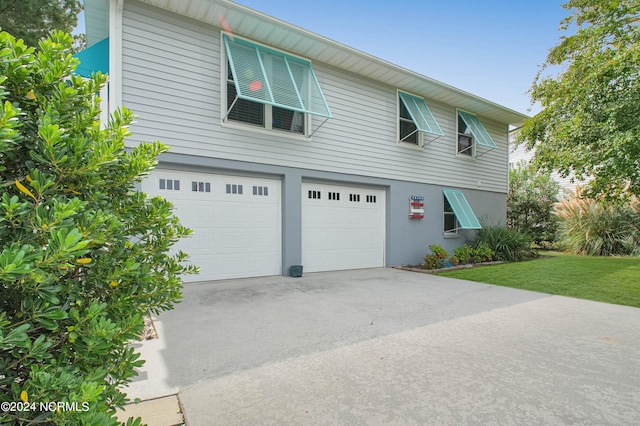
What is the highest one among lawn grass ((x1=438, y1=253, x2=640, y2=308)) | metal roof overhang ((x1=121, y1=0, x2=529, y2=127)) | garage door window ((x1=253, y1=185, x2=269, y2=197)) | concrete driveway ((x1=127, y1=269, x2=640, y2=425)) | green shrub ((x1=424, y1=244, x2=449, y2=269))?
metal roof overhang ((x1=121, y1=0, x2=529, y2=127))

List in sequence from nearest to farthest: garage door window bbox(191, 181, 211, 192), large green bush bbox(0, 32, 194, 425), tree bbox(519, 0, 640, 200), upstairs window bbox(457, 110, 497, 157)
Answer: large green bush bbox(0, 32, 194, 425), tree bbox(519, 0, 640, 200), garage door window bbox(191, 181, 211, 192), upstairs window bbox(457, 110, 497, 157)

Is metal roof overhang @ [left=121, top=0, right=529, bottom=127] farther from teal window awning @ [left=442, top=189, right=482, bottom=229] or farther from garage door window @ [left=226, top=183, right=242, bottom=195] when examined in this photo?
garage door window @ [left=226, top=183, right=242, bottom=195]

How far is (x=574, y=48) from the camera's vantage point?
773cm

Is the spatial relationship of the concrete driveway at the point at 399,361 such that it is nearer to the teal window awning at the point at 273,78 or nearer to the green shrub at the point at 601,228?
the teal window awning at the point at 273,78

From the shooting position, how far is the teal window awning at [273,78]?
5922 millimetres

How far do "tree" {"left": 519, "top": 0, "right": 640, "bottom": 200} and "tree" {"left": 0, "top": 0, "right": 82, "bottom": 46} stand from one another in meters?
13.9

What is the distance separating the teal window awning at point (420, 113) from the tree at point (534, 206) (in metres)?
7.64

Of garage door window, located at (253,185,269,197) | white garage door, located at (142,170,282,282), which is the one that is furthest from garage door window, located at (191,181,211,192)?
garage door window, located at (253,185,269,197)

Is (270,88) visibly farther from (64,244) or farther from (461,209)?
(461,209)

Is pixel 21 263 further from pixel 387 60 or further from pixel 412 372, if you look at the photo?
pixel 387 60

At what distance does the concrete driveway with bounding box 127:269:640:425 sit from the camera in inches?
82.4

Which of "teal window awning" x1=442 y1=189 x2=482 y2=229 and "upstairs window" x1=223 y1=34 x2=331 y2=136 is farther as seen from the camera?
"teal window awning" x1=442 y1=189 x2=482 y2=229

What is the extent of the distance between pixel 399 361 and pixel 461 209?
788cm

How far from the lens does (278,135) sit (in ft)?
22.4
